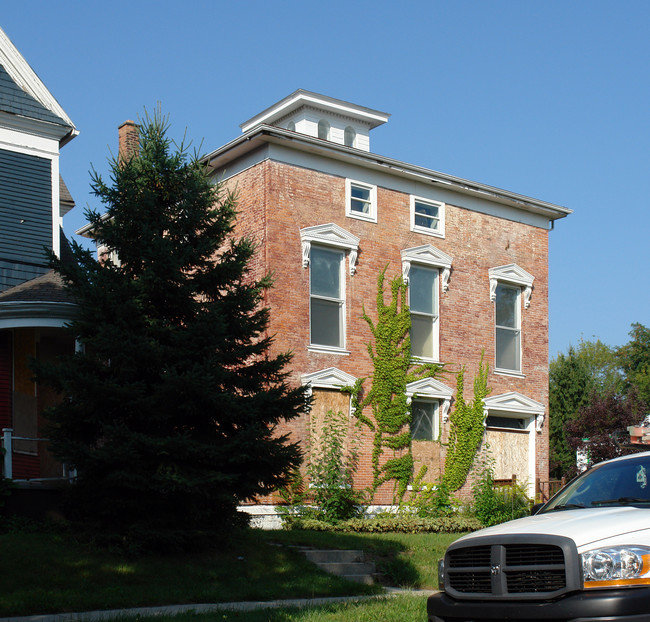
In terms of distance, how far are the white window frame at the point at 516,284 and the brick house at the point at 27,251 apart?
10.7 m

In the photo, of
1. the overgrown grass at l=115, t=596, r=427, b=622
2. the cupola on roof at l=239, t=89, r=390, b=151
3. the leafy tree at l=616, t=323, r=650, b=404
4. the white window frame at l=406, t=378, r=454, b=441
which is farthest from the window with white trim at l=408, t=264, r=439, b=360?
the leafy tree at l=616, t=323, r=650, b=404

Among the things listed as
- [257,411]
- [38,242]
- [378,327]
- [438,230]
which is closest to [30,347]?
[38,242]

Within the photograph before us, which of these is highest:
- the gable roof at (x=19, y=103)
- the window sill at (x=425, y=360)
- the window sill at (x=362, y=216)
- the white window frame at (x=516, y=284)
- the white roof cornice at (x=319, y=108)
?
the white roof cornice at (x=319, y=108)

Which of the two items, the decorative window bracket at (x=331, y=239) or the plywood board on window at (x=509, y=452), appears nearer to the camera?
the decorative window bracket at (x=331, y=239)

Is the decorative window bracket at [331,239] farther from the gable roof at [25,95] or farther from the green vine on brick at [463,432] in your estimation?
the gable roof at [25,95]

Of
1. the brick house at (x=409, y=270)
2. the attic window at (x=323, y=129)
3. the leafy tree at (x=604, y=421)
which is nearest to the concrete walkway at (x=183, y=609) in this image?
the brick house at (x=409, y=270)

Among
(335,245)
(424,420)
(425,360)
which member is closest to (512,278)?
(425,360)

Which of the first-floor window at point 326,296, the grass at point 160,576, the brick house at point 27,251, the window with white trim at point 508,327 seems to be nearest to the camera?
the grass at point 160,576

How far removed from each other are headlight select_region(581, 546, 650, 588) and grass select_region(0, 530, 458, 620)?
3944 millimetres

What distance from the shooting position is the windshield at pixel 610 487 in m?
7.21

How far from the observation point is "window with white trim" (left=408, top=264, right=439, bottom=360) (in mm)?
21672

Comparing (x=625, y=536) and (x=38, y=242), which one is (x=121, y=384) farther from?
(x=625, y=536)

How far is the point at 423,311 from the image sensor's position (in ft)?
71.9

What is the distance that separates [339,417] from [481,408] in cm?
427
